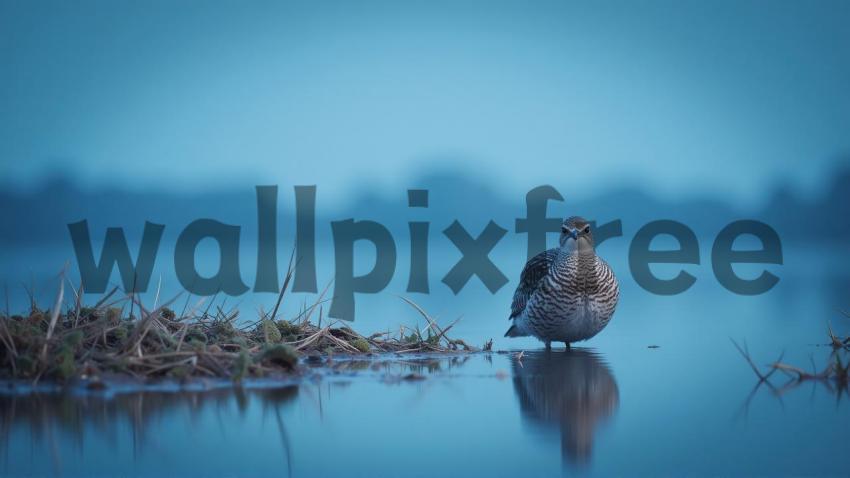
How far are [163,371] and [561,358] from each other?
2.86 metres

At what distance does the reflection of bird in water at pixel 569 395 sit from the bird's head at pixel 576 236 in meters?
1.21

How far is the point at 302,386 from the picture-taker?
3725 mm

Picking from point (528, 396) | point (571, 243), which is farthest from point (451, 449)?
point (571, 243)

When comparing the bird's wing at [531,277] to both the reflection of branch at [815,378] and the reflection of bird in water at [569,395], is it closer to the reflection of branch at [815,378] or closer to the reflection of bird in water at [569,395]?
the reflection of bird in water at [569,395]

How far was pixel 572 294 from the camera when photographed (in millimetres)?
6242

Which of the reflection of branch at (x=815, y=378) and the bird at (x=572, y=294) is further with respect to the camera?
the bird at (x=572, y=294)

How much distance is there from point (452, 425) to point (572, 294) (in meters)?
3.42

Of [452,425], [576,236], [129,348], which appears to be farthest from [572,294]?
[129,348]

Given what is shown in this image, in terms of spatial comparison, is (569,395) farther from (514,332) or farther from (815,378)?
(514,332)

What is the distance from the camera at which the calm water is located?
239cm

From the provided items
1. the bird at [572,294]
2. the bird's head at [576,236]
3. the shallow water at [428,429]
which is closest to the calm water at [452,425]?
the shallow water at [428,429]

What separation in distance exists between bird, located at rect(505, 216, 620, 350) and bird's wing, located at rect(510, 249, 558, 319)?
0.02m

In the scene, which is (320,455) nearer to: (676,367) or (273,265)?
(676,367)

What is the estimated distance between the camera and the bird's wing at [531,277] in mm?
6746
